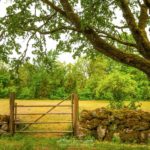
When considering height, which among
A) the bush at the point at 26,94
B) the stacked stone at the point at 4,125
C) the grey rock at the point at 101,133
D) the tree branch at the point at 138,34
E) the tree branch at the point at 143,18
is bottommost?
the grey rock at the point at 101,133

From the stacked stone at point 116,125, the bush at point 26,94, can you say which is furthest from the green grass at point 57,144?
the bush at point 26,94

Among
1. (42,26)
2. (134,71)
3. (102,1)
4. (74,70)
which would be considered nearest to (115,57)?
(102,1)

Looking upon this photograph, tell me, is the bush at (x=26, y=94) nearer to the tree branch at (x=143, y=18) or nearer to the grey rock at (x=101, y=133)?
the grey rock at (x=101, y=133)

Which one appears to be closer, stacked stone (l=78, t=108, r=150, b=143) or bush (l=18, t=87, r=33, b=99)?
stacked stone (l=78, t=108, r=150, b=143)

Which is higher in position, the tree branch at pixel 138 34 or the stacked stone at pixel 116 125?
the tree branch at pixel 138 34

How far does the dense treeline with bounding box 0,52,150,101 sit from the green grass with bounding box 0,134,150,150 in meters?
2.37

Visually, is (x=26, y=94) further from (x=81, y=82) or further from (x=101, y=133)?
(x=101, y=133)

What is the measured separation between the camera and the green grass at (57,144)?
14718mm

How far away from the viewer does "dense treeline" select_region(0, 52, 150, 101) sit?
785 inches

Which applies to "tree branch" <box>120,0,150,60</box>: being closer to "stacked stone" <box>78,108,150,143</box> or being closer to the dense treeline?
the dense treeline

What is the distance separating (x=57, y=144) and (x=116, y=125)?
311 cm

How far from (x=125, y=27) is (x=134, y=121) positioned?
5335 mm

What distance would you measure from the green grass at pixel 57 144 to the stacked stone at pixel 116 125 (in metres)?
0.59

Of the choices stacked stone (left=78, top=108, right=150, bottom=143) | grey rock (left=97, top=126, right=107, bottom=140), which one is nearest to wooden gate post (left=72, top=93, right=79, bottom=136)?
stacked stone (left=78, top=108, right=150, bottom=143)
